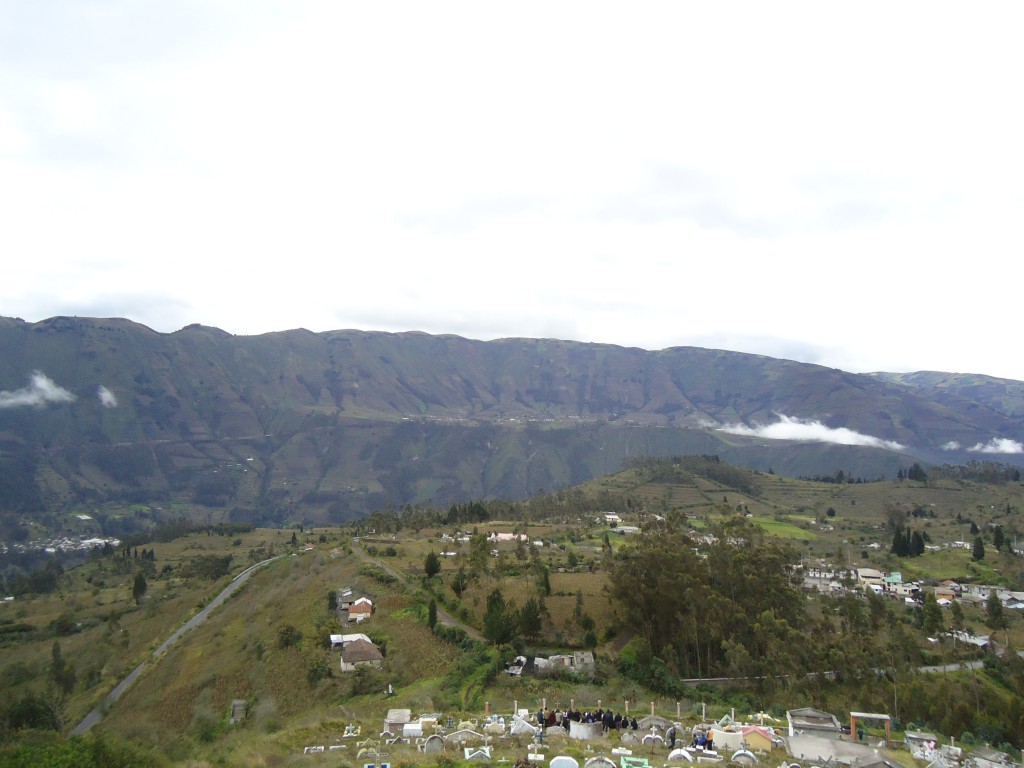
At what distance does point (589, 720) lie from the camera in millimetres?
27281

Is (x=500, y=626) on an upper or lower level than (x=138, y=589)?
upper

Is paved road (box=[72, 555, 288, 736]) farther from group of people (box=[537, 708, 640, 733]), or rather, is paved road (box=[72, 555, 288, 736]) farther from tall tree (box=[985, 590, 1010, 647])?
tall tree (box=[985, 590, 1010, 647])

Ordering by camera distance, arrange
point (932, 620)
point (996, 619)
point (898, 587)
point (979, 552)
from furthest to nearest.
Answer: point (979, 552) < point (898, 587) < point (996, 619) < point (932, 620)

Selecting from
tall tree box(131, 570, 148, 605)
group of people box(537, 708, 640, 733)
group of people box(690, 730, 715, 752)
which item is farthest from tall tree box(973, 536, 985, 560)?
tall tree box(131, 570, 148, 605)

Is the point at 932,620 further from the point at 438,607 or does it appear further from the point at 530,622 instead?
the point at 438,607

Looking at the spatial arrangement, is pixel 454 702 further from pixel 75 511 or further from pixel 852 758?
pixel 75 511

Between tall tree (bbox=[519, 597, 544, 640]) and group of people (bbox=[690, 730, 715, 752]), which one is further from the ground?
group of people (bbox=[690, 730, 715, 752])

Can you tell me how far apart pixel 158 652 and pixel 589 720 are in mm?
43367

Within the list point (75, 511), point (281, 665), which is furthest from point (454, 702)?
point (75, 511)

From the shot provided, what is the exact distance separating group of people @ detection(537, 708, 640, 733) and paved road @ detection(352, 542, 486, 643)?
15.2 m

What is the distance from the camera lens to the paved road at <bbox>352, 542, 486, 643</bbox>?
149ft

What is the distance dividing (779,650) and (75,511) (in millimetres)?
219868

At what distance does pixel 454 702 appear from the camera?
32250 millimetres

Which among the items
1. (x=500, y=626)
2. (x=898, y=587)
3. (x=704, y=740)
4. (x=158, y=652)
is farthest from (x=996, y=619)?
(x=158, y=652)
